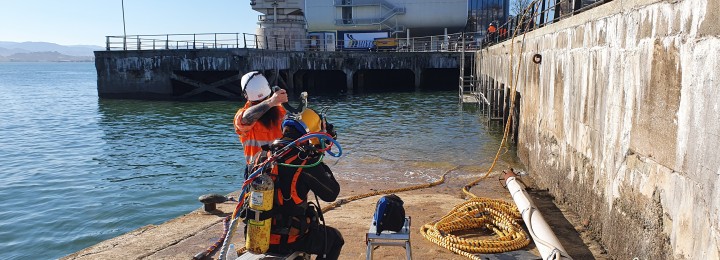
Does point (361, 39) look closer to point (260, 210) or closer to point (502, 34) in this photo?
point (502, 34)

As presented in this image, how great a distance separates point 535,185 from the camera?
366 inches

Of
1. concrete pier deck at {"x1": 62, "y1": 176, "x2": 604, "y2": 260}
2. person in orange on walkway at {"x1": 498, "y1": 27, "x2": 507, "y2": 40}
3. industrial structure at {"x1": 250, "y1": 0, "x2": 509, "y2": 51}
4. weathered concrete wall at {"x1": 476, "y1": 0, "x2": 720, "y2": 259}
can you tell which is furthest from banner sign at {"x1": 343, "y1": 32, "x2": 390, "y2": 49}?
weathered concrete wall at {"x1": 476, "y1": 0, "x2": 720, "y2": 259}

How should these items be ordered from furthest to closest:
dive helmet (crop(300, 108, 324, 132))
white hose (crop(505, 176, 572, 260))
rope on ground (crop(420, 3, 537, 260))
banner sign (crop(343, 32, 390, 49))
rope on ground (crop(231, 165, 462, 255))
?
1. banner sign (crop(343, 32, 390, 49))
2. rope on ground (crop(231, 165, 462, 255))
3. rope on ground (crop(420, 3, 537, 260))
4. white hose (crop(505, 176, 572, 260))
5. dive helmet (crop(300, 108, 324, 132))

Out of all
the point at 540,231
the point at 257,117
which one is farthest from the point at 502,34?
the point at 257,117

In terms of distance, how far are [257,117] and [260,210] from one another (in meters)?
0.76

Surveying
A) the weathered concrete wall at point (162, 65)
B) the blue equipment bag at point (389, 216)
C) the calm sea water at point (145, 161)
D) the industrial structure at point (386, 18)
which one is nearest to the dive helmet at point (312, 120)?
the blue equipment bag at point (389, 216)

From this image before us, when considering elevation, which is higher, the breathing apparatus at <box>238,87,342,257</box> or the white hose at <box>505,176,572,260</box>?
the breathing apparatus at <box>238,87,342,257</box>

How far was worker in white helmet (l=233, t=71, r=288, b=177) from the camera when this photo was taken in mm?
4035

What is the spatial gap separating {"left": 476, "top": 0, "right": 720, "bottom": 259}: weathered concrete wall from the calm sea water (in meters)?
4.06

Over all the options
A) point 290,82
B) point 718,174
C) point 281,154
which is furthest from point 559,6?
point 290,82

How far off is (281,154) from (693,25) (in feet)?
10.3

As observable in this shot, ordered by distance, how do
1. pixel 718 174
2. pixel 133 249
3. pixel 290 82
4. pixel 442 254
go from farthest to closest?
pixel 290 82 → pixel 133 249 → pixel 442 254 → pixel 718 174

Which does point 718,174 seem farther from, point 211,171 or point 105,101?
point 105,101

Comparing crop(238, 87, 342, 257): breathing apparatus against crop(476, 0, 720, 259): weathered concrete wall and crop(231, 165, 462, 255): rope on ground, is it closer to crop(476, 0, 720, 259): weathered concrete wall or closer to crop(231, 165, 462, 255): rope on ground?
crop(476, 0, 720, 259): weathered concrete wall
